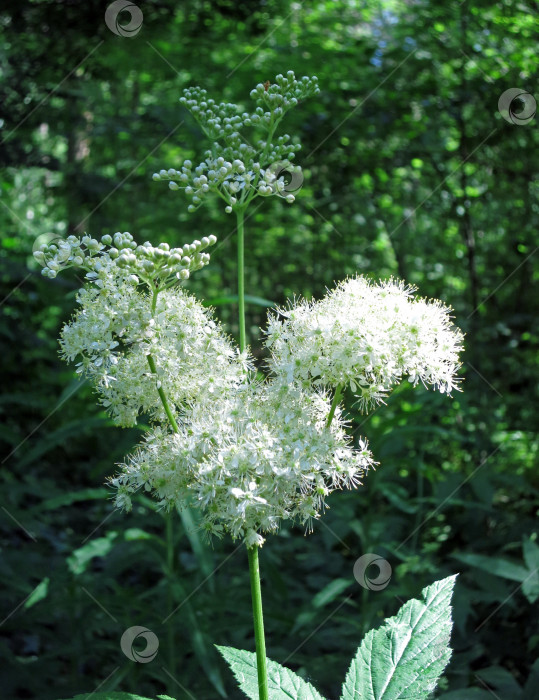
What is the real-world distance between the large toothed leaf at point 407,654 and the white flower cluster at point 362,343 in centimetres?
59

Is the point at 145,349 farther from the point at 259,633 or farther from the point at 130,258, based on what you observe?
the point at 259,633

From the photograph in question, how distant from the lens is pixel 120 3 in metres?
5.47

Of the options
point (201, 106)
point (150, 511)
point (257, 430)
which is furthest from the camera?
point (150, 511)

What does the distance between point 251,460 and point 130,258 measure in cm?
54

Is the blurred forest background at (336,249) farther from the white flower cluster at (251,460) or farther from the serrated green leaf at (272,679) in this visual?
the white flower cluster at (251,460)

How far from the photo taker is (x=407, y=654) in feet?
5.81

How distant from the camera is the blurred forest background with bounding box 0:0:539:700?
3807 millimetres

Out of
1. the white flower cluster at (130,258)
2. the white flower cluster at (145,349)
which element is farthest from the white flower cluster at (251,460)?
the white flower cluster at (130,258)

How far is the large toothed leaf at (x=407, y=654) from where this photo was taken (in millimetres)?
1682

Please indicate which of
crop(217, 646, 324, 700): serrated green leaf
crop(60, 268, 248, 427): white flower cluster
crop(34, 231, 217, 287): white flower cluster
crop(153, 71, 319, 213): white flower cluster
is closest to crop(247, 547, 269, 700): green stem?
crop(217, 646, 324, 700): serrated green leaf

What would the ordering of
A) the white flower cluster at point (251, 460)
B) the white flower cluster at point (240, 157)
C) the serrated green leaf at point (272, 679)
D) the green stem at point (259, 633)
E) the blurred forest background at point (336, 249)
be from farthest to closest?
the blurred forest background at point (336, 249) < the white flower cluster at point (240, 157) < the serrated green leaf at point (272, 679) < the green stem at point (259, 633) < the white flower cluster at point (251, 460)

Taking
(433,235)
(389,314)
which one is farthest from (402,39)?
(389,314)

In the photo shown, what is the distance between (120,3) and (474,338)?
387 cm

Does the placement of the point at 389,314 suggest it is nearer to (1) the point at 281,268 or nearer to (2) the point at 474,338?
(2) the point at 474,338
